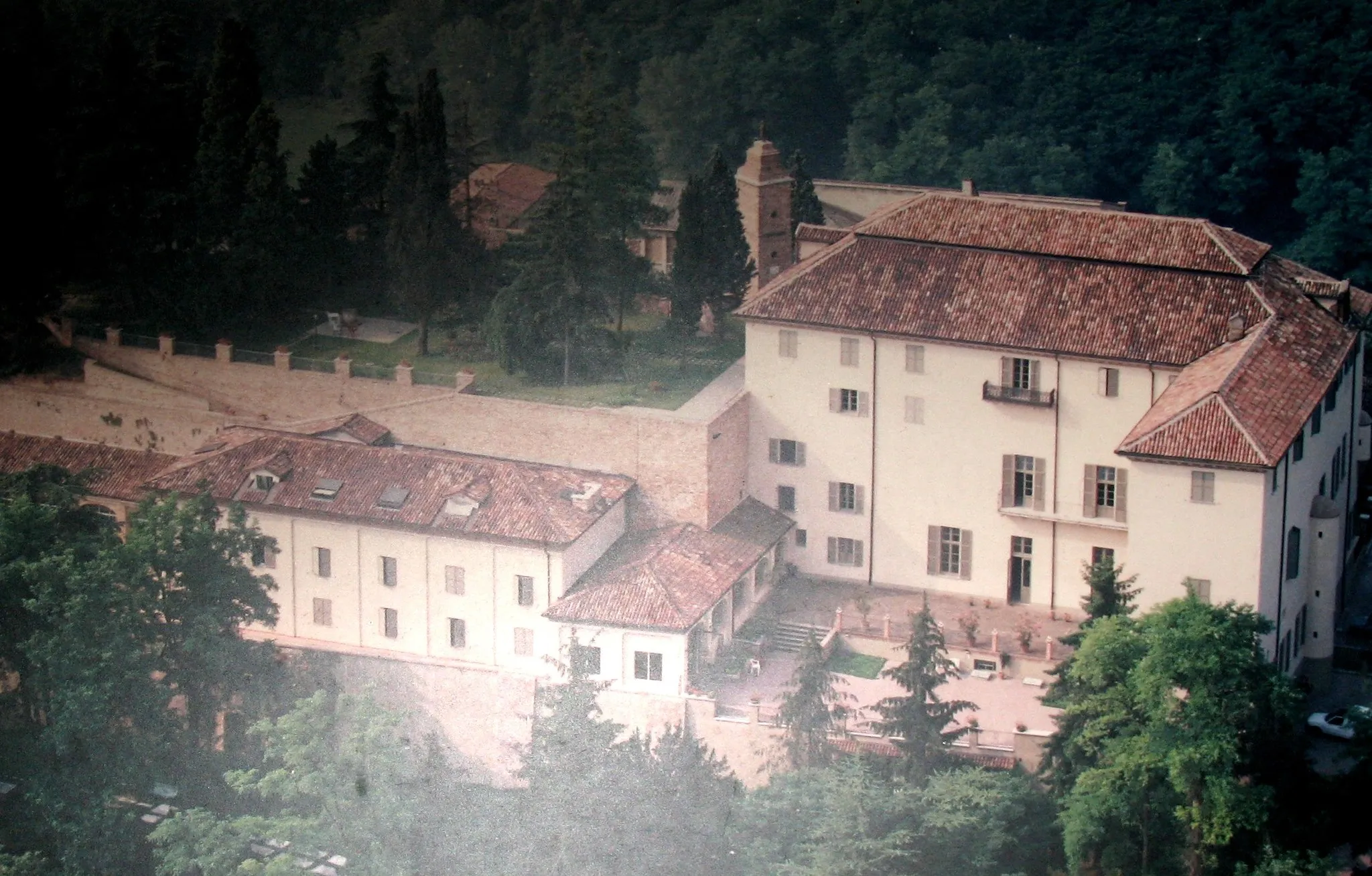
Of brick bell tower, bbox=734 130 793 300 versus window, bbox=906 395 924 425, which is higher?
brick bell tower, bbox=734 130 793 300

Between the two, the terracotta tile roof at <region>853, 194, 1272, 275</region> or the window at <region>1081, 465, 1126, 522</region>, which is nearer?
the window at <region>1081, 465, 1126, 522</region>

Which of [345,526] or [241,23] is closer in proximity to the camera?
[345,526]

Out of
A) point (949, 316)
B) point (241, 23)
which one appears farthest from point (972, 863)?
point (241, 23)

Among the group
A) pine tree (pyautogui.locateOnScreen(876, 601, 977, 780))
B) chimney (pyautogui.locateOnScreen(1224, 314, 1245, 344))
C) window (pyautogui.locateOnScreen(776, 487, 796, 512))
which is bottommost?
pine tree (pyautogui.locateOnScreen(876, 601, 977, 780))

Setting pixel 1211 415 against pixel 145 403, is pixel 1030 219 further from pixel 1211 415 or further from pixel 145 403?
pixel 145 403

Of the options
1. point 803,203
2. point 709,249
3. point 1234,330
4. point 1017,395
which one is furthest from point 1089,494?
point 803,203

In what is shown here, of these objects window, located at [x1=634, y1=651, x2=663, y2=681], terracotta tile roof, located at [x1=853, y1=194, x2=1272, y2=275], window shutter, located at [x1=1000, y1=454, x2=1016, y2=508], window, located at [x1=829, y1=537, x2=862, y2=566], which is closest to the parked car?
window shutter, located at [x1=1000, y1=454, x2=1016, y2=508]

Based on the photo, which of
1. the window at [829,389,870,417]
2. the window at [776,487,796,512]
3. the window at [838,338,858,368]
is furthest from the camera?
the window at [776,487,796,512]

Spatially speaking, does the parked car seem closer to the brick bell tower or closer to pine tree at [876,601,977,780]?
pine tree at [876,601,977,780]
